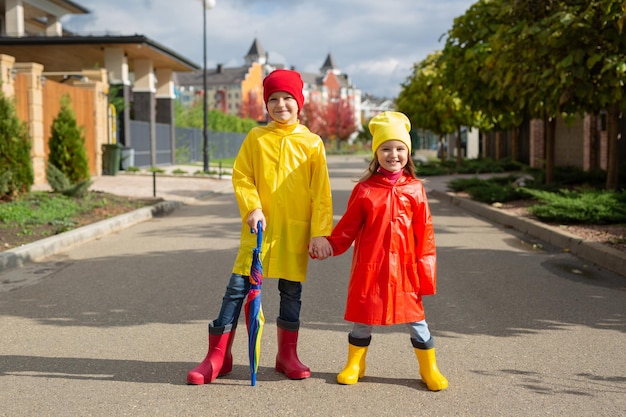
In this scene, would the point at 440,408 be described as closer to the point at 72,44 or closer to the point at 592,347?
the point at 592,347

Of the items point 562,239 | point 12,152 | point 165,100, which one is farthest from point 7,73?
point 165,100

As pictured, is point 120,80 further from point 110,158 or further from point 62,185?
point 62,185

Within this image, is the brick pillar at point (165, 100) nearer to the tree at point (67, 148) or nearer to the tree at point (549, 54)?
the tree at point (67, 148)

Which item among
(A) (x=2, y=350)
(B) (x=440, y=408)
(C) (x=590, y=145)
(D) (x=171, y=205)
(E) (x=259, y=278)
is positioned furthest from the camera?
(C) (x=590, y=145)

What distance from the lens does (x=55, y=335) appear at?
17.7ft

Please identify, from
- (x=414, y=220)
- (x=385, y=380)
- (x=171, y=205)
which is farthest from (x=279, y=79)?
(x=171, y=205)

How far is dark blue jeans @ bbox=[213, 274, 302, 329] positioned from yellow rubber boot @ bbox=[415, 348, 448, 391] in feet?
2.45

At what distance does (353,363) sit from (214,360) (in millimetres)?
773

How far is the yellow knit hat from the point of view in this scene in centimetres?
418

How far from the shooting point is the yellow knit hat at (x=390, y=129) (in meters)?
4.18

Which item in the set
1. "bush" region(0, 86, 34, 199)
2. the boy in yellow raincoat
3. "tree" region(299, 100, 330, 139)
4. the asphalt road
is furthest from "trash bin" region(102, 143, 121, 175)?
"tree" region(299, 100, 330, 139)

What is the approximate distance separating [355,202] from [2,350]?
2582mm

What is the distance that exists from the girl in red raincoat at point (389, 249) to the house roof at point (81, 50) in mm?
24265

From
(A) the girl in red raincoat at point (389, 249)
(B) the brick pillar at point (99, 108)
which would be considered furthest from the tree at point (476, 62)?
(B) the brick pillar at point (99, 108)
